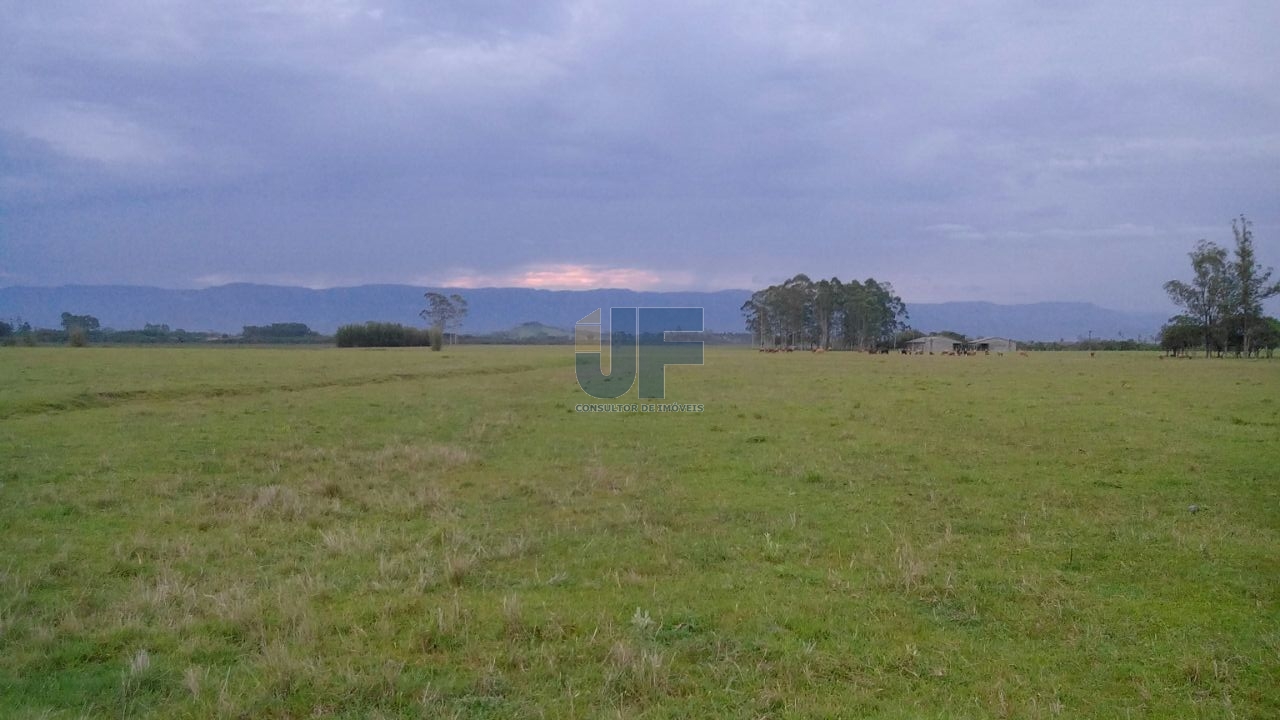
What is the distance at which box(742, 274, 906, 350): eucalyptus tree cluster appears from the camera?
14350 cm

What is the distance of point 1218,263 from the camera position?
267 ft

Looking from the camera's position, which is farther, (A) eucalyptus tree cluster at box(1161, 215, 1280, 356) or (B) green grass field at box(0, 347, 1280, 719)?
(A) eucalyptus tree cluster at box(1161, 215, 1280, 356)

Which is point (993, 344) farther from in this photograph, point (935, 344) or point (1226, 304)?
point (1226, 304)

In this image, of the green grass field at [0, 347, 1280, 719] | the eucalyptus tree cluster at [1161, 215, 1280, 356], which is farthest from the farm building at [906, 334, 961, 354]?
the green grass field at [0, 347, 1280, 719]

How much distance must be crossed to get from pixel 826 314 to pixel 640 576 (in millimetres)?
146272

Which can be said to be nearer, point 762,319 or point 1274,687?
point 1274,687

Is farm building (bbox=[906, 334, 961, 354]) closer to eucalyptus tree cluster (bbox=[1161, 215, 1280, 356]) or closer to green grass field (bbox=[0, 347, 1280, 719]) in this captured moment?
eucalyptus tree cluster (bbox=[1161, 215, 1280, 356])

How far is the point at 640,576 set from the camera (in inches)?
302

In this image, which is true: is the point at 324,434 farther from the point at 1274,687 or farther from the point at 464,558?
the point at 1274,687

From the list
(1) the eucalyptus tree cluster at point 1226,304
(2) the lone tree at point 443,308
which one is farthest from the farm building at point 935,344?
(2) the lone tree at point 443,308

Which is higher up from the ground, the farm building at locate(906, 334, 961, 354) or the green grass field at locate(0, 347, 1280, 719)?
the farm building at locate(906, 334, 961, 354)

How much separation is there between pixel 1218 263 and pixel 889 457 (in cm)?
9256

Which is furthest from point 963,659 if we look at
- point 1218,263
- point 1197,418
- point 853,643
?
point 1218,263

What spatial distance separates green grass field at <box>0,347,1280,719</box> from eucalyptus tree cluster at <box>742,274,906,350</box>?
12953cm
